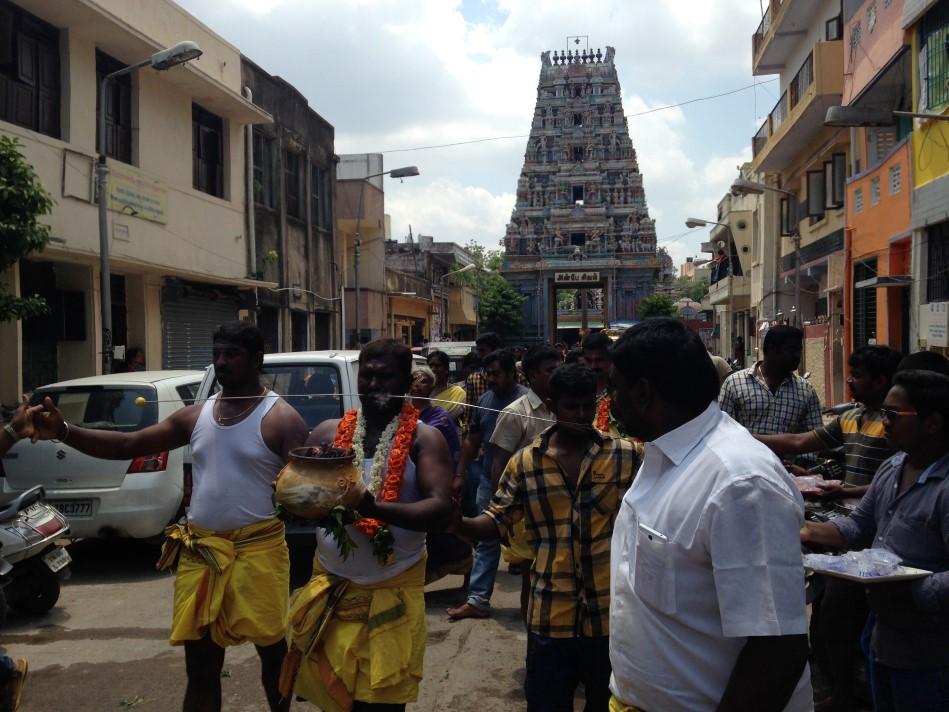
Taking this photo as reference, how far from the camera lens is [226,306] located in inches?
762

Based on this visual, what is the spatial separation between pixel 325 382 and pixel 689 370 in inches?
196

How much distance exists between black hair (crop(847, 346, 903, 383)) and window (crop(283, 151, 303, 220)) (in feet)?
64.3

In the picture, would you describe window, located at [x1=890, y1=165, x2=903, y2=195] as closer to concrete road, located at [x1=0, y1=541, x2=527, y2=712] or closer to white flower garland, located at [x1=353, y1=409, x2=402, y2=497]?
concrete road, located at [x1=0, y1=541, x2=527, y2=712]

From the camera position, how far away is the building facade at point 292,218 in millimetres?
20656

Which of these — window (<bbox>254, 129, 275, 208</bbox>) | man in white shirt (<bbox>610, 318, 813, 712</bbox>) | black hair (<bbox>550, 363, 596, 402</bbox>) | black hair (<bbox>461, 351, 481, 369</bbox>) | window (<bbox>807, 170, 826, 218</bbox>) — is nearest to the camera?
man in white shirt (<bbox>610, 318, 813, 712</bbox>)

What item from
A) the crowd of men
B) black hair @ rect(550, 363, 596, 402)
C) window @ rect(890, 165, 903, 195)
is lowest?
the crowd of men

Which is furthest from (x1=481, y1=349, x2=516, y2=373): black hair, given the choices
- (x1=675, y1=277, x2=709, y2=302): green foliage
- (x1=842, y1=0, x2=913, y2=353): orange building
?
(x1=675, y1=277, x2=709, y2=302): green foliage

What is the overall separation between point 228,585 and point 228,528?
9.2 inches

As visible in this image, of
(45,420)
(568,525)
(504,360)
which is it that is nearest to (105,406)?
(504,360)

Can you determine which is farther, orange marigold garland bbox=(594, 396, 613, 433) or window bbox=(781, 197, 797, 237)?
window bbox=(781, 197, 797, 237)

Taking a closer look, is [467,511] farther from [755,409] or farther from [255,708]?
[255,708]

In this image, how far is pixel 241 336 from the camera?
3.83 m

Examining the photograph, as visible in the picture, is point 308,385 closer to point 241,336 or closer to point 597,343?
point 597,343

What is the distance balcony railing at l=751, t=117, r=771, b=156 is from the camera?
25.3m
